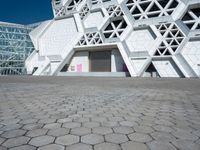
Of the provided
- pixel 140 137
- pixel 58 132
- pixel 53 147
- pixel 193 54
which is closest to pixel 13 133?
pixel 58 132

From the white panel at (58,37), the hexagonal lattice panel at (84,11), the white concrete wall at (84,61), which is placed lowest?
the white concrete wall at (84,61)

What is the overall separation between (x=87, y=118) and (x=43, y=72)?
31.2 m

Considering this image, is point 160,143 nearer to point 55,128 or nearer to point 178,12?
point 55,128

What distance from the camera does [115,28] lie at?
31516 mm

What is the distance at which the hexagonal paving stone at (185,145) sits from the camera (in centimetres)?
253

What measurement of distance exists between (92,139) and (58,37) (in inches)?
1439

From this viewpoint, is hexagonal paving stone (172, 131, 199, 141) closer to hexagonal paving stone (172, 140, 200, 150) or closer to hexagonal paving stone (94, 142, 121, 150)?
hexagonal paving stone (172, 140, 200, 150)

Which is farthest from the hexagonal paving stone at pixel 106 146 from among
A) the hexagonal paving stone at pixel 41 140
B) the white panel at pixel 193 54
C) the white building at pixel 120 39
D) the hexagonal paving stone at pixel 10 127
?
the white panel at pixel 193 54

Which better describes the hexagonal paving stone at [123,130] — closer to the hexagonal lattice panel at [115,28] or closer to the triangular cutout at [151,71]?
the triangular cutout at [151,71]

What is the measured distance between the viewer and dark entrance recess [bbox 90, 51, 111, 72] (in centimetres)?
3303

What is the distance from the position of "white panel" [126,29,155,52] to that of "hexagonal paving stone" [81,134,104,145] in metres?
25.5

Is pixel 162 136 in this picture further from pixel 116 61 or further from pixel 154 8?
pixel 154 8

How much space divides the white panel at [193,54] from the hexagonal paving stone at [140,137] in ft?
74.1

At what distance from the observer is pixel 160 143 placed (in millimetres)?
2672
